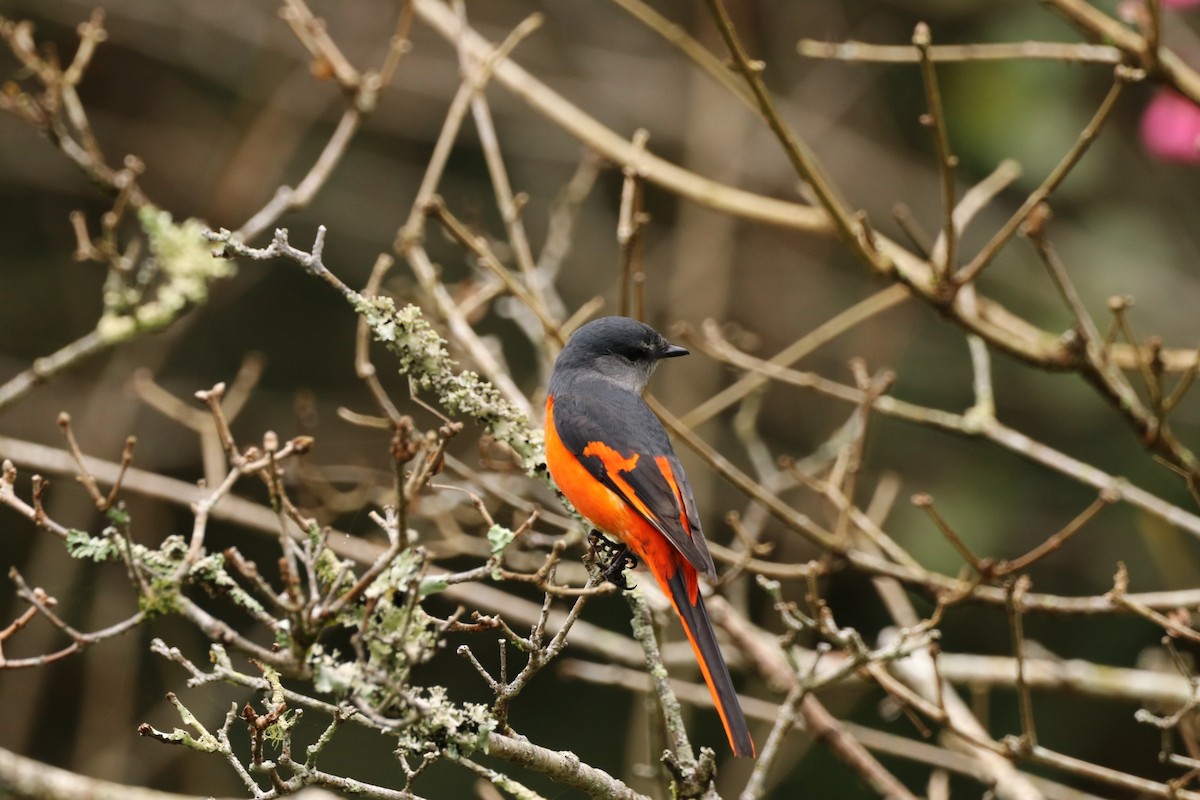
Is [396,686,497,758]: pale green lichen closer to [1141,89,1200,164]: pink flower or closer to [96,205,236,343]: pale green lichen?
[96,205,236,343]: pale green lichen

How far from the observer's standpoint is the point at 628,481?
11.1 feet

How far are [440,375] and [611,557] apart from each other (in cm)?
80

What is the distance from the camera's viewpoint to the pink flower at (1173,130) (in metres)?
4.91

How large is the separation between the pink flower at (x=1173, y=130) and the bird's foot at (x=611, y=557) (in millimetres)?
3071

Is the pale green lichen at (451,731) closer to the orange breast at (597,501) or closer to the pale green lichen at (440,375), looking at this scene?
the pale green lichen at (440,375)

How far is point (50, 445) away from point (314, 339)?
5.57 feet

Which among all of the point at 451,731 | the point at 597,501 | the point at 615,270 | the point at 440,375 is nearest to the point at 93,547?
the point at 451,731

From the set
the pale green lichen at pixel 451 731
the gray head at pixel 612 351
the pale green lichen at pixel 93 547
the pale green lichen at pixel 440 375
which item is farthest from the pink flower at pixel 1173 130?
the pale green lichen at pixel 93 547

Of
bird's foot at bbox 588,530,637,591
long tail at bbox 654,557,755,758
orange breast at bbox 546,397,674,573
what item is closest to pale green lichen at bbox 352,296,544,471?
orange breast at bbox 546,397,674,573

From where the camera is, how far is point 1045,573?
6777 millimetres

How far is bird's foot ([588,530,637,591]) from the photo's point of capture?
10.1 ft

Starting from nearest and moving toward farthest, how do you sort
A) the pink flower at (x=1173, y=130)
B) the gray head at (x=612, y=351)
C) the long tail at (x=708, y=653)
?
the long tail at (x=708, y=653), the gray head at (x=612, y=351), the pink flower at (x=1173, y=130)

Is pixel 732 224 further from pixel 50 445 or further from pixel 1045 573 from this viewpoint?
pixel 50 445

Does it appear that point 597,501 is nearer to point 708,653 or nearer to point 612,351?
point 708,653
